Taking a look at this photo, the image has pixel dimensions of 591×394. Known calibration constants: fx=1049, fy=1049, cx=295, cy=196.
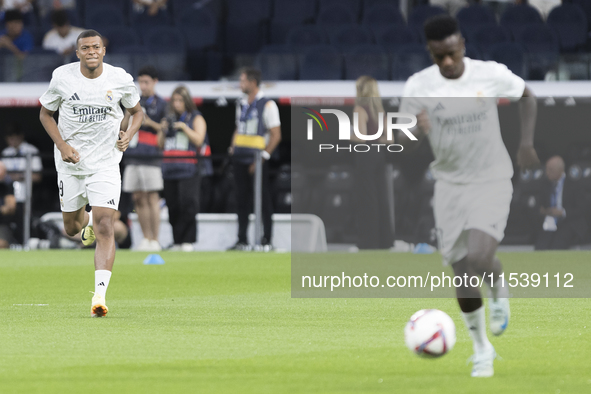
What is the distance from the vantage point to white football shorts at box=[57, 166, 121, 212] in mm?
8250

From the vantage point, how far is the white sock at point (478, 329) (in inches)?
206

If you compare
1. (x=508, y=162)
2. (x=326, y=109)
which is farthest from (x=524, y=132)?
(x=326, y=109)

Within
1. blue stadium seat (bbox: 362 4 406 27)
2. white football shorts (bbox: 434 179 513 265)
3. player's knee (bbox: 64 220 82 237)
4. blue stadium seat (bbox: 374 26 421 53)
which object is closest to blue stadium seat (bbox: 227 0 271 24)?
blue stadium seat (bbox: 362 4 406 27)

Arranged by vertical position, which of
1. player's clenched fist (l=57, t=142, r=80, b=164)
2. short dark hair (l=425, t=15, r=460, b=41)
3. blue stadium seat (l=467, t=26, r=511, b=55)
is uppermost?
blue stadium seat (l=467, t=26, r=511, b=55)

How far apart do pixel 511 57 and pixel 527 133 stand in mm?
13829

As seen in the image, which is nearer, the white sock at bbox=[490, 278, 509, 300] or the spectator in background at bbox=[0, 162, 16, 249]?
the white sock at bbox=[490, 278, 509, 300]

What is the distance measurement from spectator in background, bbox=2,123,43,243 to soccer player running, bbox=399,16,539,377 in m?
11.8

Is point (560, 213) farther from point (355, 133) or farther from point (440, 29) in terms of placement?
point (440, 29)

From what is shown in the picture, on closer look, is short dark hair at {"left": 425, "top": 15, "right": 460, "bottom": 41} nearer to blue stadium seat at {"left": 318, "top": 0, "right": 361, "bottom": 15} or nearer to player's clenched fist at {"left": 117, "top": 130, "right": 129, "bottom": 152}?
player's clenched fist at {"left": 117, "top": 130, "right": 129, "bottom": 152}

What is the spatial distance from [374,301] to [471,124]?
3.93m

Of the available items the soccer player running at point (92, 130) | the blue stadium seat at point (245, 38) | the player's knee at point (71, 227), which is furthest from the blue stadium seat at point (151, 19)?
the soccer player running at point (92, 130)

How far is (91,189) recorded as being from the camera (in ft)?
27.1

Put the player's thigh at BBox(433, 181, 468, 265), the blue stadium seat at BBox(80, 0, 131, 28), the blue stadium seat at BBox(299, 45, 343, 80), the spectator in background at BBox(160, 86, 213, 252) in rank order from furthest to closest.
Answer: the blue stadium seat at BBox(80, 0, 131, 28)
the blue stadium seat at BBox(299, 45, 343, 80)
the spectator in background at BBox(160, 86, 213, 252)
the player's thigh at BBox(433, 181, 468, 265)

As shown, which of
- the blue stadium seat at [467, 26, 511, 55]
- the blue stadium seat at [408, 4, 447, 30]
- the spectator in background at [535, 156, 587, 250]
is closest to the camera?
the spectator in background at [535, 156, 587, 250]
